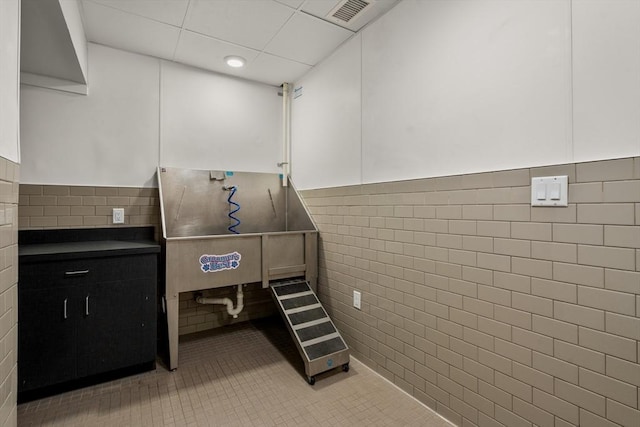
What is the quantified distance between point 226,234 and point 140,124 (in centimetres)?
126

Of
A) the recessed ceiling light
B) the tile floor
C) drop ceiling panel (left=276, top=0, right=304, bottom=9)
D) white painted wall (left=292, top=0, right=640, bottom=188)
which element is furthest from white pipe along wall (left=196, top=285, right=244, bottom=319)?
drop ceiling panel (left=276, top=0, right=304, bottom=9)

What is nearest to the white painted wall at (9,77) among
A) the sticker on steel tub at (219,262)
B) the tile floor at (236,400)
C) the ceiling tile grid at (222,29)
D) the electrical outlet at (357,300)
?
the ceiling tile grid at (222,29)

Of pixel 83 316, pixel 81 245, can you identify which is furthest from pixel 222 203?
pixel 83 316

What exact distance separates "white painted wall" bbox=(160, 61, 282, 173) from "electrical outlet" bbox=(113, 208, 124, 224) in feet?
1.85

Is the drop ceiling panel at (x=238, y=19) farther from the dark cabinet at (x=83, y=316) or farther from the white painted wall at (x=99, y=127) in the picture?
the dark cabinet at (x=83, y=316)

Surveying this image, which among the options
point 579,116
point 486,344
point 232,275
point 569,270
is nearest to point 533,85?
point 579,116

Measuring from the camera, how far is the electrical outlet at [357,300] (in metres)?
2.45

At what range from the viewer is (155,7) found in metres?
2.11

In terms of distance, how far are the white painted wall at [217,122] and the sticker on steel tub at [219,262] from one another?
→ 1126mm

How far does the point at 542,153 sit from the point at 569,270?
526mm

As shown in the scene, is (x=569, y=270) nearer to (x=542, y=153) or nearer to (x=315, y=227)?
(x=542, y=153)

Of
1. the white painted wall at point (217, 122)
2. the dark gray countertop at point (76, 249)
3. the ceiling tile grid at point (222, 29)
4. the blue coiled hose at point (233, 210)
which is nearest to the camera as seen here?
the dark gray countertop at point (76, 249)

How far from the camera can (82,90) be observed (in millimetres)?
2516

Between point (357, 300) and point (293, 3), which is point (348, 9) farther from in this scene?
point (357, 300)
